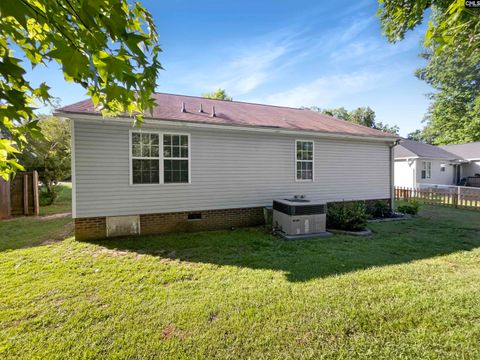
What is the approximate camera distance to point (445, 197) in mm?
12344

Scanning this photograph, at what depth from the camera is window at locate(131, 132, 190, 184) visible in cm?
666

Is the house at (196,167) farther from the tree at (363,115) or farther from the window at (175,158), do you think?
the tree at (363,115)

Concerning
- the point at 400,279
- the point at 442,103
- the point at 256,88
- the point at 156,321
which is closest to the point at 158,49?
the point at 156,321

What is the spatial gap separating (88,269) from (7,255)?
243 centimetres

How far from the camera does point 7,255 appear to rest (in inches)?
205

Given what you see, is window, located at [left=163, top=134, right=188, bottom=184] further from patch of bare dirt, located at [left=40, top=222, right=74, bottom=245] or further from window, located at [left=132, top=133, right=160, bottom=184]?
patch of bare dirt, located at [left=40, top=222, right=74, bottom=245]

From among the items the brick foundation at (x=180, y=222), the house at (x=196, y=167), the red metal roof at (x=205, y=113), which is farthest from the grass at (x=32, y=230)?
the red metal roof at (x=205, y=113)

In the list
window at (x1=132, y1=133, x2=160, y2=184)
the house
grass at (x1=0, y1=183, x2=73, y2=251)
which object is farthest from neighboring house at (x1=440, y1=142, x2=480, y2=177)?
grass at (x1=0, y1=183, x2=73, y2=251)

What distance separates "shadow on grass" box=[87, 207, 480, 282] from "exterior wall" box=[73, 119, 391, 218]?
3.35 ft

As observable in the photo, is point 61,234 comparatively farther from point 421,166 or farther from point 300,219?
point 421,166

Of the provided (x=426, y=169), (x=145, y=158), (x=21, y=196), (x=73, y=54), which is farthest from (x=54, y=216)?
(x=426, y=169)

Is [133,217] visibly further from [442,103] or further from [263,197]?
[442,103]

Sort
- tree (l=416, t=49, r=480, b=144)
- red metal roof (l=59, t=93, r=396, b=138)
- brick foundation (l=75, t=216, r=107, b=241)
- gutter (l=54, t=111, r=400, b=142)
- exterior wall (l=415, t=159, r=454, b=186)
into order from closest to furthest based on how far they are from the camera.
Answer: gutter (l=54, t=111, r=400, b=142) < brick foundation (l=75, t=216, r=107, b=241) < red metal roof (l=59, t=93, r=396, b=138) < exterior wall (l=415, t=159, r=454, b=186) < tree (l=416, t=49, r=480, b=144)

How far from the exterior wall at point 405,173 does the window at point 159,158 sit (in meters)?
19.6
